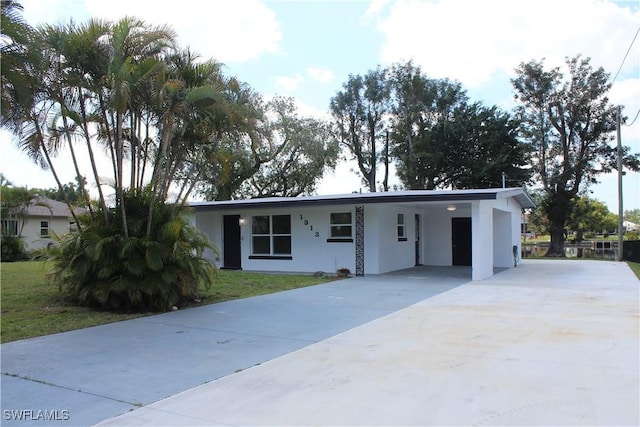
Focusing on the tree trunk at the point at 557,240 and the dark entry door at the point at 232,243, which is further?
the tree trunk at the point at 557,240

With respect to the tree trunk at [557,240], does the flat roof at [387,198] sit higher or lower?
higher

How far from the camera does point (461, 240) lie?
1844 centimetres

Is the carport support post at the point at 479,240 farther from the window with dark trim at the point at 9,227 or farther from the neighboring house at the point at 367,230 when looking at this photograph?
the window with dark trim at the point at 9,227

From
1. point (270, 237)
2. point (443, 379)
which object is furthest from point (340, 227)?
point (443, 379)

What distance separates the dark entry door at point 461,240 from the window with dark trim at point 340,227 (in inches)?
198

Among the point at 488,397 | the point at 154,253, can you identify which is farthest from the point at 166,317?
the point at 488,397

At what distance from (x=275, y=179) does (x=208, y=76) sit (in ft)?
72.4

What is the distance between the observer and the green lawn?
24.0 ft

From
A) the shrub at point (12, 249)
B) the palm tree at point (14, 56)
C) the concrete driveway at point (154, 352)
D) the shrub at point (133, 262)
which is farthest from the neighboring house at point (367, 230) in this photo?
the shrub at point (12, 249)

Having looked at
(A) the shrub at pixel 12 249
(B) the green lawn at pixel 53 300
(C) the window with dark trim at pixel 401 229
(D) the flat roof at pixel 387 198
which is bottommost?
(B) the green lawn at pixel 53 300

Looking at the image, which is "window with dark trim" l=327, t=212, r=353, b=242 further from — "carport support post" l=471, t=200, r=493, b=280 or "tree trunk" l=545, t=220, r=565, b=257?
"tree trunk" l=545, t=220, r=565, b=257

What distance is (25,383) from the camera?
463 cm

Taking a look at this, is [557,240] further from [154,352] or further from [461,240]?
[154,352]

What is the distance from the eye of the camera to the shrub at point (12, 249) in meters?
22.8
